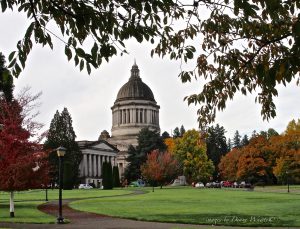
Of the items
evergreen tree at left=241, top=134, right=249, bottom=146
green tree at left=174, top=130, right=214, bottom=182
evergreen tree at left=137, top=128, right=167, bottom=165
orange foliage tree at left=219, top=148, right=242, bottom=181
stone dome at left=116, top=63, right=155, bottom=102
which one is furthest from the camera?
evergreen tree at left=241, top=134, right=249, bottom=146

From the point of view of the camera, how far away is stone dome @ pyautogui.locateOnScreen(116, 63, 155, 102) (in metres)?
147

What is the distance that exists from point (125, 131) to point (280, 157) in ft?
230

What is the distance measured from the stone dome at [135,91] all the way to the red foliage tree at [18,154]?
117082 millimetres

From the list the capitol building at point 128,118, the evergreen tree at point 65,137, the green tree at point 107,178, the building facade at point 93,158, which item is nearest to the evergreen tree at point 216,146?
the capitol building at point 128,118

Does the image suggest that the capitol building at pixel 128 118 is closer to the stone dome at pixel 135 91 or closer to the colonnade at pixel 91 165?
the stone dome at pixel 135 91

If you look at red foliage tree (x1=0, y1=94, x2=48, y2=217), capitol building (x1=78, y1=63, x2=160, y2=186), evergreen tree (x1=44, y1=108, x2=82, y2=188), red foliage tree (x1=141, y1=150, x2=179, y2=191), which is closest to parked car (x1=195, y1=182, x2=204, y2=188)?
red foliage tree (x1=141, y1=150, x2=179, y2=191)

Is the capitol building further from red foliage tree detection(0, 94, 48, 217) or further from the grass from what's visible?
red foliage tree detection(0, 94, 48, 217)

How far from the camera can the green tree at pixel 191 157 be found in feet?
300

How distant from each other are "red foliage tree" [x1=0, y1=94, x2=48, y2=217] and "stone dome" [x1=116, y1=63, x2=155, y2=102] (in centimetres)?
11708

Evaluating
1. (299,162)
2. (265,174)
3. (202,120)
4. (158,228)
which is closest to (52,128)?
(265,174)

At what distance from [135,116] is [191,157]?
180 ft

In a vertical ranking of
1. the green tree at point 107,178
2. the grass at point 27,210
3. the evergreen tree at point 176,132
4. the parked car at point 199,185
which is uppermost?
the evergreen tree at point 176,132

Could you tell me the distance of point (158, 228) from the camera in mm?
18781

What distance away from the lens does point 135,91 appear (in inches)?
5812
